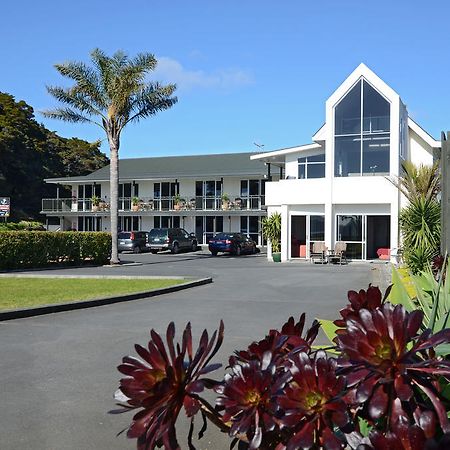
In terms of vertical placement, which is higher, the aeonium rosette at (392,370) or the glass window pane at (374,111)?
the glass window pane at (374,111)

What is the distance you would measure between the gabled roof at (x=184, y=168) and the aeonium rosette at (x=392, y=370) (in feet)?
137

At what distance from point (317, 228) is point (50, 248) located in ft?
44.1

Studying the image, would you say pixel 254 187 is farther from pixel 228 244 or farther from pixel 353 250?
pixel 353 250

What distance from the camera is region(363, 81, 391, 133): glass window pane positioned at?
28.1 metres

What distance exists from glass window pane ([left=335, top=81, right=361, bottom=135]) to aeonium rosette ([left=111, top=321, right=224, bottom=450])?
28.0 meters

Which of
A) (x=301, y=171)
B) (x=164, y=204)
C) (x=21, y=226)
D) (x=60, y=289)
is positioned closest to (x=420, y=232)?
(x=60, y=289)

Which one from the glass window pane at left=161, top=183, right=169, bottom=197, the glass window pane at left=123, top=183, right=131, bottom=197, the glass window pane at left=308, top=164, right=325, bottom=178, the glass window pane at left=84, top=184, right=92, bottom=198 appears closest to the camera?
the glass window pane at left=308, top=164, right=325, bottom=178

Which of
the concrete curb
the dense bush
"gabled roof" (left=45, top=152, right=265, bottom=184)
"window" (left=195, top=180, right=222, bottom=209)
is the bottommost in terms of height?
the concrete curb

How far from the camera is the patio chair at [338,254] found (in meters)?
27.9

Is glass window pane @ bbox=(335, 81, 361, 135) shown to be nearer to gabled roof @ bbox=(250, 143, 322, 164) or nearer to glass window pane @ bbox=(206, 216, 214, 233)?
gabled roof @ bbox=(250, 143, 322, 164)

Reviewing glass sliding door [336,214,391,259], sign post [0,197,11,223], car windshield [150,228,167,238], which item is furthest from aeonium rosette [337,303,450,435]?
car windshield [150,228,167,238]

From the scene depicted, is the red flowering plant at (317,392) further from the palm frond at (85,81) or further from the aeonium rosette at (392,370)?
the palm frond at (85,81)

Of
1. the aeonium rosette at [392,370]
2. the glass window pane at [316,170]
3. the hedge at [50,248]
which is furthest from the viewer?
the glass window pane at [316,170]

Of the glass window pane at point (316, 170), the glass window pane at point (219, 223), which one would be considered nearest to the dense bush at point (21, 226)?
the glass window pane at point (219, 223)
